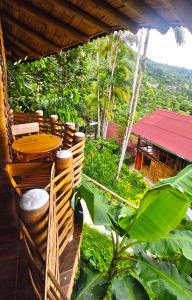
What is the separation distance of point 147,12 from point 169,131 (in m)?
13.2

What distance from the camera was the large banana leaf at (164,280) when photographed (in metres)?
2.62

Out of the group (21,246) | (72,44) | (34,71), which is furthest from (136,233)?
(34,71)

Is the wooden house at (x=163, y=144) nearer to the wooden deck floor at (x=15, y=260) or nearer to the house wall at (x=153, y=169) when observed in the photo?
the house wall at (x=153, y=169)

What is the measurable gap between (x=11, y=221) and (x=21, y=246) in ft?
1.46

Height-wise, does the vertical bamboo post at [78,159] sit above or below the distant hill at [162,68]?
below

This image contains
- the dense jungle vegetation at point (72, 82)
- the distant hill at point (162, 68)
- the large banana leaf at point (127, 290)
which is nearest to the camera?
the large banana leaf at point (127, 290)

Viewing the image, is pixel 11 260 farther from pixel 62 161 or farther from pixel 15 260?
pixel 62 161

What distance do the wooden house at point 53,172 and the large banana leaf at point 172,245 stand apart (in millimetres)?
980

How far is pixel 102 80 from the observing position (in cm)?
1897

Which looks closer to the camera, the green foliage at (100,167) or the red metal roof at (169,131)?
the green foliage at (100,167)

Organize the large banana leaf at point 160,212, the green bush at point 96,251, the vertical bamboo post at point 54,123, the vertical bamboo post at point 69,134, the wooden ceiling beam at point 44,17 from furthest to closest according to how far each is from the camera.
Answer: the green bush at point 96,251
the vertical bamboo post at point 54,123
the vertical bamboo post at point 69,134
the wooden ceiling beam at point 44,17
the large banana leaf at point 160,212

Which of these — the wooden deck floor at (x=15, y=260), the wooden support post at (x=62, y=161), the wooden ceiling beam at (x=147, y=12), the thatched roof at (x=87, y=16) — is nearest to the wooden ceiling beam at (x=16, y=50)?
the thatched roof at (x=87, y=16)

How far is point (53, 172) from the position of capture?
8.07 feet

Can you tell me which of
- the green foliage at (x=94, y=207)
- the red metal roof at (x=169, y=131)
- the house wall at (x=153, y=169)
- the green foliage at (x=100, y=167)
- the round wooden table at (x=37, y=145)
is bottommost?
the house wall at (x=153, y=169)
